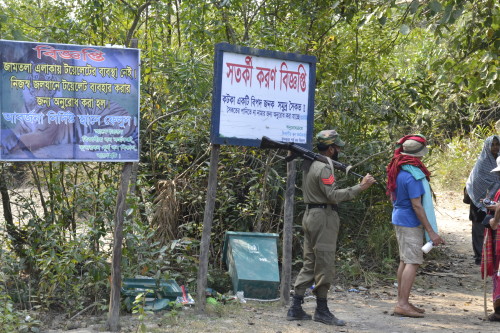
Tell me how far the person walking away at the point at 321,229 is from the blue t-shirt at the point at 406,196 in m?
0.59

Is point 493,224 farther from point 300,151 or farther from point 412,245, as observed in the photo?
point 300,151

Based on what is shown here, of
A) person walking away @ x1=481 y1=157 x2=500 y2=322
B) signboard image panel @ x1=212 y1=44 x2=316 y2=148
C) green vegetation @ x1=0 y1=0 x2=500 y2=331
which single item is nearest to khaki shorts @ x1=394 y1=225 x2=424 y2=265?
person walking away @ x1=481 y1=157 x2=500 y2=322

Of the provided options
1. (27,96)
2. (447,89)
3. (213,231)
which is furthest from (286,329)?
(447,89)

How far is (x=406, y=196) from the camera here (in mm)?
6457

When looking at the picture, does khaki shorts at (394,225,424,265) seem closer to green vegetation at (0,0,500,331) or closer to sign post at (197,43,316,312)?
sign post at (197,43,316,312)

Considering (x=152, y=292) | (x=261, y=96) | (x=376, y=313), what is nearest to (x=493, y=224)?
(x=376, y=313)

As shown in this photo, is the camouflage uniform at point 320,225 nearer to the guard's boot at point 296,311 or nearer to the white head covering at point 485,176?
the guard's boot at point 296,311

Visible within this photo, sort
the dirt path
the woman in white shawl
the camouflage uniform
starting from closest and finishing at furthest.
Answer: the dirt path
the camouflage uniform
the woman in white shawl

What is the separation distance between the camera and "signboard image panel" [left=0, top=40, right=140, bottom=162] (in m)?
5.35

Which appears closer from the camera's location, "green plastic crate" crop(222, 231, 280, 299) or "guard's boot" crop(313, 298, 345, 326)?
"guard's boot" crop(313, 298, 345, 326)

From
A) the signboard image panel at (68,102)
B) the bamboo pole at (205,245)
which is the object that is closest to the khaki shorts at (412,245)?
the bamboo pole at (205,245)

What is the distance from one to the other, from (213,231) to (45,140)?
10.7 feet

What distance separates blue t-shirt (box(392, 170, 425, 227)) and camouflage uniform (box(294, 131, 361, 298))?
0.67m

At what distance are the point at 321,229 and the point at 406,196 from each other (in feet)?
3.24
